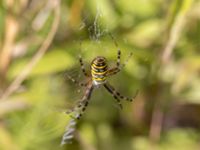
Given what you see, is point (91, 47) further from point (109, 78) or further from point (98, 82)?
point (109, 78)

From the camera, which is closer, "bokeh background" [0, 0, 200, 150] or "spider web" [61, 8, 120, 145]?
"spider web" [61, 8, 120, 145]

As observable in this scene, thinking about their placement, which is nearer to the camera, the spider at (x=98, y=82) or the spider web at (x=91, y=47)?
the spider at (x=98, y=82)

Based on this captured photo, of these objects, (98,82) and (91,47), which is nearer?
(98,82)

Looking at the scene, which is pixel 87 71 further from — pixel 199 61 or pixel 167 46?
pixel 199 61

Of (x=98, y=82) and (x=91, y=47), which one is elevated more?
(x=91, y=47)

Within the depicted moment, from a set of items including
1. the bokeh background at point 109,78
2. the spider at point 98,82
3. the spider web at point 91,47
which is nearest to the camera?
the spider at point 98,82

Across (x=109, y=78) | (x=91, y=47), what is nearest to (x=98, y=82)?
(x=91, y=47)

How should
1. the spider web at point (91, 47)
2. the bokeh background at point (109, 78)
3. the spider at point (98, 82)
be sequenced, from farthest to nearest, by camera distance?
1. the bokeh background at point (109, 78)
2. the spider web at point (91, 47)
3. the spider at point (98, 82)

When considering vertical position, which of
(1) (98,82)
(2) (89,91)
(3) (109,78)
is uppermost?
(3) (109,78)

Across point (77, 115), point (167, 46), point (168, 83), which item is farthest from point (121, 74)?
point (167, 46)
